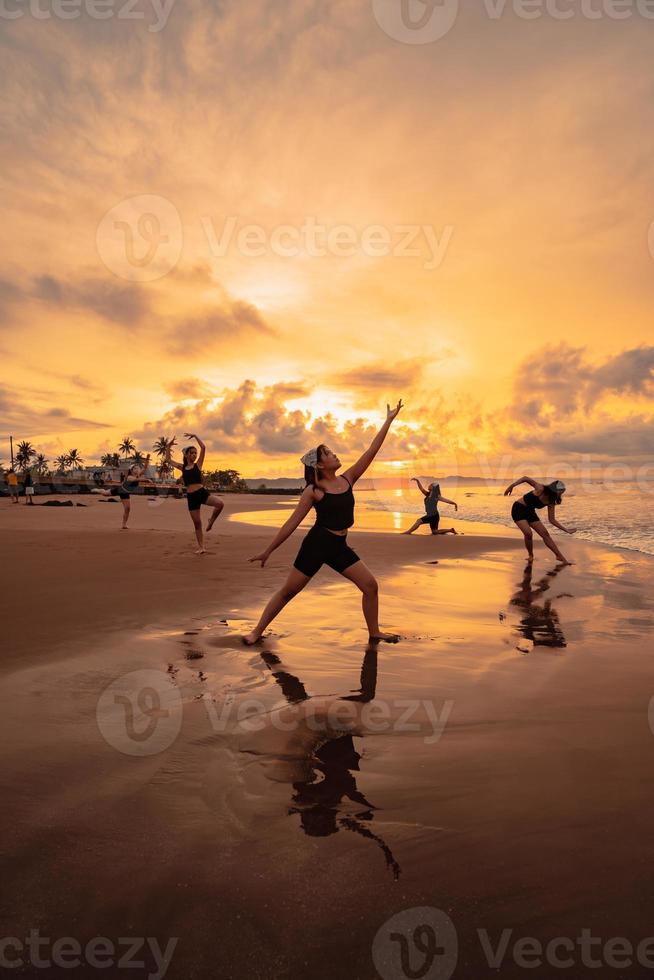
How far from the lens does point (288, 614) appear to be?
7875mm

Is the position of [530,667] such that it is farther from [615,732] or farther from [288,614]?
[288,614]

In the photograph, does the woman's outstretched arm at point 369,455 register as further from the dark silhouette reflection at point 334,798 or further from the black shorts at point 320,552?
the dark silhouette reflection at point 334,798

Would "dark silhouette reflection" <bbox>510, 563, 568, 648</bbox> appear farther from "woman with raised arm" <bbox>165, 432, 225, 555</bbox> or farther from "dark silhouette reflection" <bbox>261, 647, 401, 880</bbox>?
"woman with raised arm" <bbox>165, 432, 225, 555</bbox>

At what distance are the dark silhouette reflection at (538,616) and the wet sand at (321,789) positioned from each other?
0.32ft

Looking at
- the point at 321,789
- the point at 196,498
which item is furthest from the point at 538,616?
the point at 196,498

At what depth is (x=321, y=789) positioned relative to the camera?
308cm

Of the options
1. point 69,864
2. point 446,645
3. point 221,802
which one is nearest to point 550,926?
point 221,802

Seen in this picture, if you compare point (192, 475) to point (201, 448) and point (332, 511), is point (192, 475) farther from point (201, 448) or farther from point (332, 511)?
point (332, 511)

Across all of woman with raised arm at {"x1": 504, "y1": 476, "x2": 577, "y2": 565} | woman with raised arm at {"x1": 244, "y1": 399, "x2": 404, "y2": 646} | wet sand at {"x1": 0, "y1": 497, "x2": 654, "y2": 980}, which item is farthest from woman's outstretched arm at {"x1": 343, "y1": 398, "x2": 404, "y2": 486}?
woman with raised arm at {"x1": 504, "y1": 476, "x2": 577, "y2": 565}

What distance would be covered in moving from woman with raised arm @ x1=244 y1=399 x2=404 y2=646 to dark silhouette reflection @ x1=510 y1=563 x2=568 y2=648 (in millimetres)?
2105

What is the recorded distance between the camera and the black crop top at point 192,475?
14065 millimetres

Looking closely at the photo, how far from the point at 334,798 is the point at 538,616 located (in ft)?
18.5

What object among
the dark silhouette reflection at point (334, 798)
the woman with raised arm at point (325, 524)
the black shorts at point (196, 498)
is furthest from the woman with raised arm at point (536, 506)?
the dark silhouette reflection at point (334, 798)

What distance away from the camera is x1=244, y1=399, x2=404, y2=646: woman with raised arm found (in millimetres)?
6086
